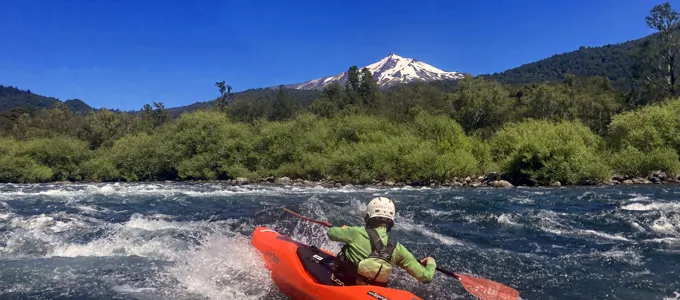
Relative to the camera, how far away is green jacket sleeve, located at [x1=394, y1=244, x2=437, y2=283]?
17.0 ft

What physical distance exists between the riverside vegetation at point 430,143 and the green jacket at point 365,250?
70.8 feet

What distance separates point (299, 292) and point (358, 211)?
826cm

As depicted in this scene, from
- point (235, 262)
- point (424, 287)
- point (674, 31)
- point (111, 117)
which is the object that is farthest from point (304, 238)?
point (111, 117)

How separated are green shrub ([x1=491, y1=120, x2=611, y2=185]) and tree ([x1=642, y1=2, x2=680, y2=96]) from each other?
67.6ft

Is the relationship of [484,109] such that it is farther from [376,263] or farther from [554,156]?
[376,263]

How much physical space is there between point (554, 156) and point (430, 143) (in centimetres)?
890

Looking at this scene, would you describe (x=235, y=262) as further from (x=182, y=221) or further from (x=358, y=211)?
(x=358, y=211)

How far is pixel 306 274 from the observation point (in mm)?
6094

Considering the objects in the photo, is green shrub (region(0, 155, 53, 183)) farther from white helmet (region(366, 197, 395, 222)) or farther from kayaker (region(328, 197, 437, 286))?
white helmet (region(366, 197, 395, 222))

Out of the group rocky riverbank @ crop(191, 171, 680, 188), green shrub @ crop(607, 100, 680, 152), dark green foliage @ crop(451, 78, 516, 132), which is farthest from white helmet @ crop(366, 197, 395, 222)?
dark green foliage @ crop(451, 78, 516, 132)

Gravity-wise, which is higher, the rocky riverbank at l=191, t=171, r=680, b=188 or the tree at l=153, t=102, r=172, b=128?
the tree at l=153, t=102, r=172, b=128

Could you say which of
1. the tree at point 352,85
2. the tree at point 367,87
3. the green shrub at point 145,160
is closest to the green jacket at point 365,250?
the green shrub at point 145,160

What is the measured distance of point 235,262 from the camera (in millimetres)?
7898

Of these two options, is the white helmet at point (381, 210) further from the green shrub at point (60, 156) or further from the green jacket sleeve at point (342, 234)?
the green shrub at point (60, 156)
